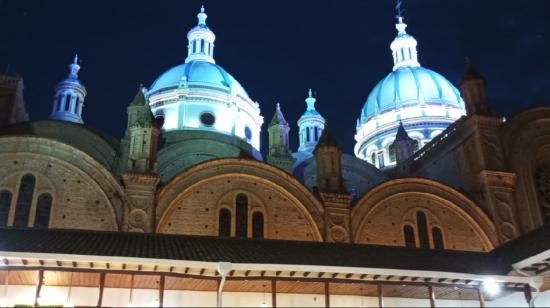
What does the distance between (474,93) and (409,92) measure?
64.4ft

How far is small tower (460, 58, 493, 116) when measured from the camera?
114 ft

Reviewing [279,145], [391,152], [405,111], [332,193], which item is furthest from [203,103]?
[405,111]

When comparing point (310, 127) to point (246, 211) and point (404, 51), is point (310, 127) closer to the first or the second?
point (404, 51)

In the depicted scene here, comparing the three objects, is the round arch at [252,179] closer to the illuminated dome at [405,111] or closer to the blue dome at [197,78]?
the blue dome at [197,78]

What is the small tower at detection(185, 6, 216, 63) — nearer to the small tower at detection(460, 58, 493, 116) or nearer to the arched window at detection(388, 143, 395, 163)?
the arched window at detection(388, 143, 395, 163)

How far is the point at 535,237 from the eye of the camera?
24031mm

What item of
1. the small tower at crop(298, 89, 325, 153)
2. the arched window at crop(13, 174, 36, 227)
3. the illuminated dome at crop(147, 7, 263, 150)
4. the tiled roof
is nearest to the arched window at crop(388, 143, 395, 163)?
the small tower at crop(298, 89, 325, 153)

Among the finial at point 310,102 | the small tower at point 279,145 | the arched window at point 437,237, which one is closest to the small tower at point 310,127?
the finial at point 310,102

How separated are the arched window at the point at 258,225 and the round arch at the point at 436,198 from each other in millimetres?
5130

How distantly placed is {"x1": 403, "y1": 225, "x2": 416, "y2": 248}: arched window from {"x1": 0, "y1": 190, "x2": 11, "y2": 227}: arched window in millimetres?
18028

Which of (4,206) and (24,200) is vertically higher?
(24,200)

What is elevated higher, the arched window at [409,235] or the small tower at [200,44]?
the small tower at [200,44]

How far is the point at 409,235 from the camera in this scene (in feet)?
104

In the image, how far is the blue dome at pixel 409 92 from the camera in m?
54.3
